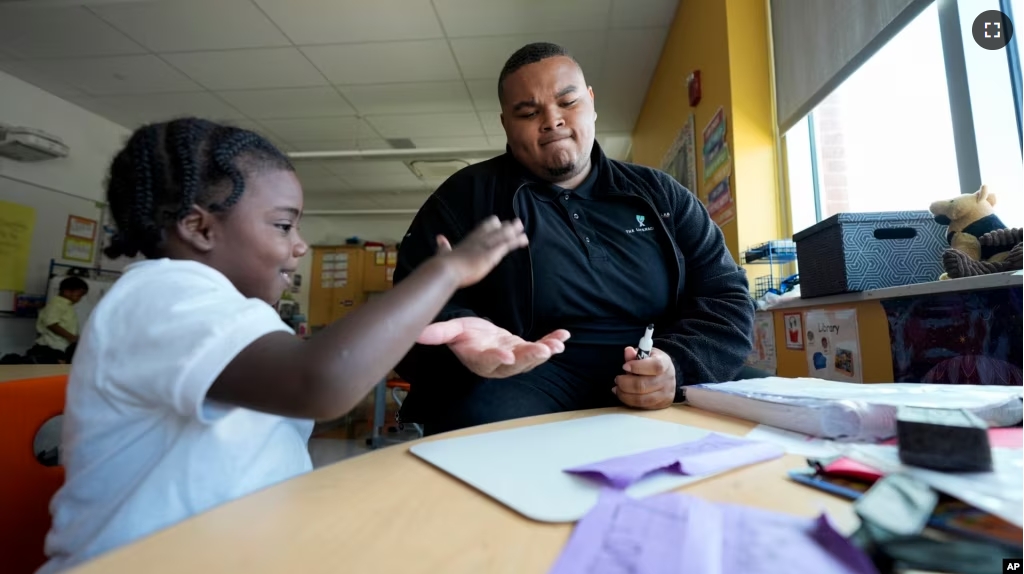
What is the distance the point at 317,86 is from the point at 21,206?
264 centimetres

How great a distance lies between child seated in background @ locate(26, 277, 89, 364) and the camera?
4.07m

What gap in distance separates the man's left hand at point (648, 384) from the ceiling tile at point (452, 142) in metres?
4.50

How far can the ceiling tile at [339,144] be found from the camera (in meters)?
5.10

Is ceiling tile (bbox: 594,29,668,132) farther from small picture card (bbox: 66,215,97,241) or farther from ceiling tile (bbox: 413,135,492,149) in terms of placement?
small picture card (bbox: 66,215,97,241)

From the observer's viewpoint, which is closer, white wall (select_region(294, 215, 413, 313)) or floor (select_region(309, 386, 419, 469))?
floor (select_region(309, 386, 419, 469))

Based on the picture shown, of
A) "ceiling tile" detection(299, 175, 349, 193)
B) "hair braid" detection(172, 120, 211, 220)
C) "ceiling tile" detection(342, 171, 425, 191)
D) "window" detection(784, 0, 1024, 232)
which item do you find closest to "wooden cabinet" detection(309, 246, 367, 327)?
"ceiling tile" detection(299, 175, 349, 193)

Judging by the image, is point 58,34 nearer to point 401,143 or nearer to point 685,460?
point 401,143

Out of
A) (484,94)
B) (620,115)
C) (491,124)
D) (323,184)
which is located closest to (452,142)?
(491,124)

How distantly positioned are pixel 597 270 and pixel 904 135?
4.12ft

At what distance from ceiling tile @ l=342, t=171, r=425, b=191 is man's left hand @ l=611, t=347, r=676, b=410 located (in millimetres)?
5612

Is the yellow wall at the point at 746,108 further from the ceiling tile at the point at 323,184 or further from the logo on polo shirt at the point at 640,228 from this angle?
the ceiling tile at the point at 323,184

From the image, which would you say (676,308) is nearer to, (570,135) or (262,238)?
(570,135)

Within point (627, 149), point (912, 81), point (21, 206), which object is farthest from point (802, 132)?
point (21, 206)

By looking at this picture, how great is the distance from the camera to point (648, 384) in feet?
2.69
